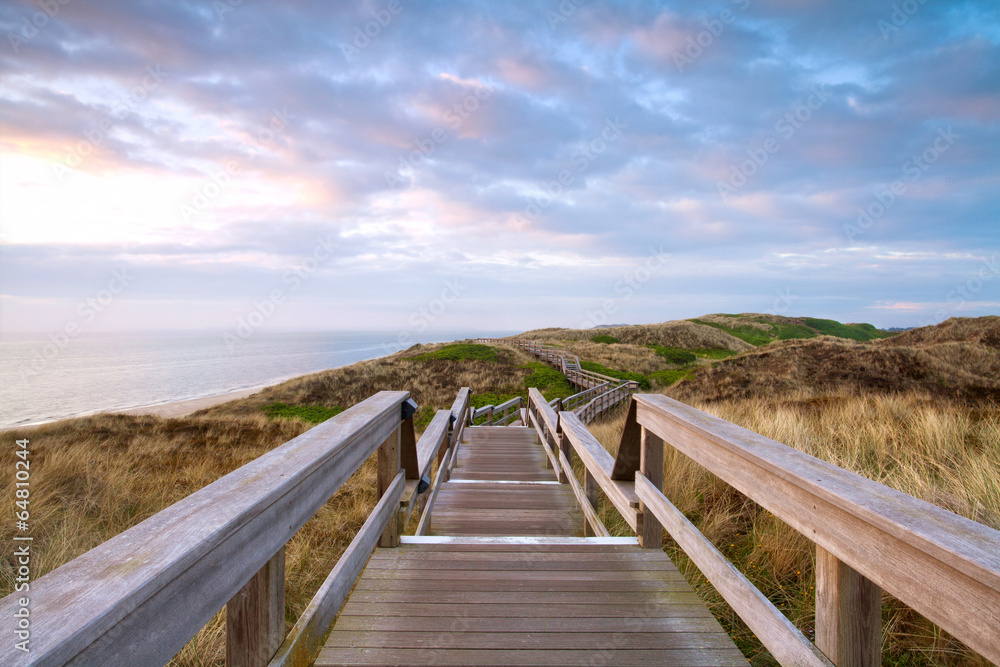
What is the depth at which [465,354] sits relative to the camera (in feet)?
99.0

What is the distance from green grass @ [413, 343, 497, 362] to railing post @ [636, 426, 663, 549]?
85.0ft

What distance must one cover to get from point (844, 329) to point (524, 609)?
74979 mm

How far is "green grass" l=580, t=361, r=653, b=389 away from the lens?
70.8 feet

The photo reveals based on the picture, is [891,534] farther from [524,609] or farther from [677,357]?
[677,357]

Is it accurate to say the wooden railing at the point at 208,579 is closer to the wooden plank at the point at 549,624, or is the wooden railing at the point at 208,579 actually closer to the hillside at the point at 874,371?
the wooden plank at the point at 549,624

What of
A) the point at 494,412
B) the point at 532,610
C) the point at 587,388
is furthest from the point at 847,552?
the point at 587,388

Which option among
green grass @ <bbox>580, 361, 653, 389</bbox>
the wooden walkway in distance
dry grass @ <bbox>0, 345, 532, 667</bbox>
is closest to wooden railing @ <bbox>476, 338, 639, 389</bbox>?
green grass @ <bbox>580, 361, 653, 389</bbox>

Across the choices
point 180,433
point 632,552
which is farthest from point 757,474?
point 180,433

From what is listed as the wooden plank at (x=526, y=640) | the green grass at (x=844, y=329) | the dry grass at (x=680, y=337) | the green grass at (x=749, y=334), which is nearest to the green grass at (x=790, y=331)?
the green grass at (x=749, y=334)

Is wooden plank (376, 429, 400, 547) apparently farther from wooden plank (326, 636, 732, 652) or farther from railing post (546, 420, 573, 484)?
railing post (546, 420, 573, 484)

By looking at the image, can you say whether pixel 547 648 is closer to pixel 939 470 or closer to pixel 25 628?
pixel 25 628

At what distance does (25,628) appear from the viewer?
2.21 feet

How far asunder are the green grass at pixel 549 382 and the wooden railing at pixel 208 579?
61.0 ft

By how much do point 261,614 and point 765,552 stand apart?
10.1ft
